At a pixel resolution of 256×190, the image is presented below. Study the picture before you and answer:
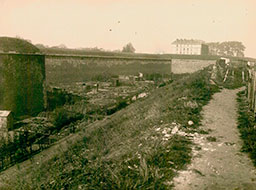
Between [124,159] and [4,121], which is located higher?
[124,159]

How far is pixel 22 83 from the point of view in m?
11.0

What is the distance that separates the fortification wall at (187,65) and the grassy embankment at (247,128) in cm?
2738

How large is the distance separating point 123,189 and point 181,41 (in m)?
69.4

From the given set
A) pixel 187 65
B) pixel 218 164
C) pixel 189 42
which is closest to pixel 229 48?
pixel 189 42

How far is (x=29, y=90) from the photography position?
37.3 ft

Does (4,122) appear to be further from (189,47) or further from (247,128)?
(189,47)

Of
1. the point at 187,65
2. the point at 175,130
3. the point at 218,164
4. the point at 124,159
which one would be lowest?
the point at 124,159

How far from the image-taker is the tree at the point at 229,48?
70769mm

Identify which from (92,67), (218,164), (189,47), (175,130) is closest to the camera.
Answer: (218,164)

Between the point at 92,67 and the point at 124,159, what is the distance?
2147 centimetres

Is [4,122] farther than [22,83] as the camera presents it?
No

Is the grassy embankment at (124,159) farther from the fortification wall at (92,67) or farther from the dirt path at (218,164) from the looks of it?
the fortification wall at (92,67)

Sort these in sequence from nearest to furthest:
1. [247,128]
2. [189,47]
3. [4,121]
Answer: [247,128]
[4,121]
[189,47]

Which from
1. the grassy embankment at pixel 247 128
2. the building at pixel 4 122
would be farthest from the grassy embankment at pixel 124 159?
the building at pixel 4 122
